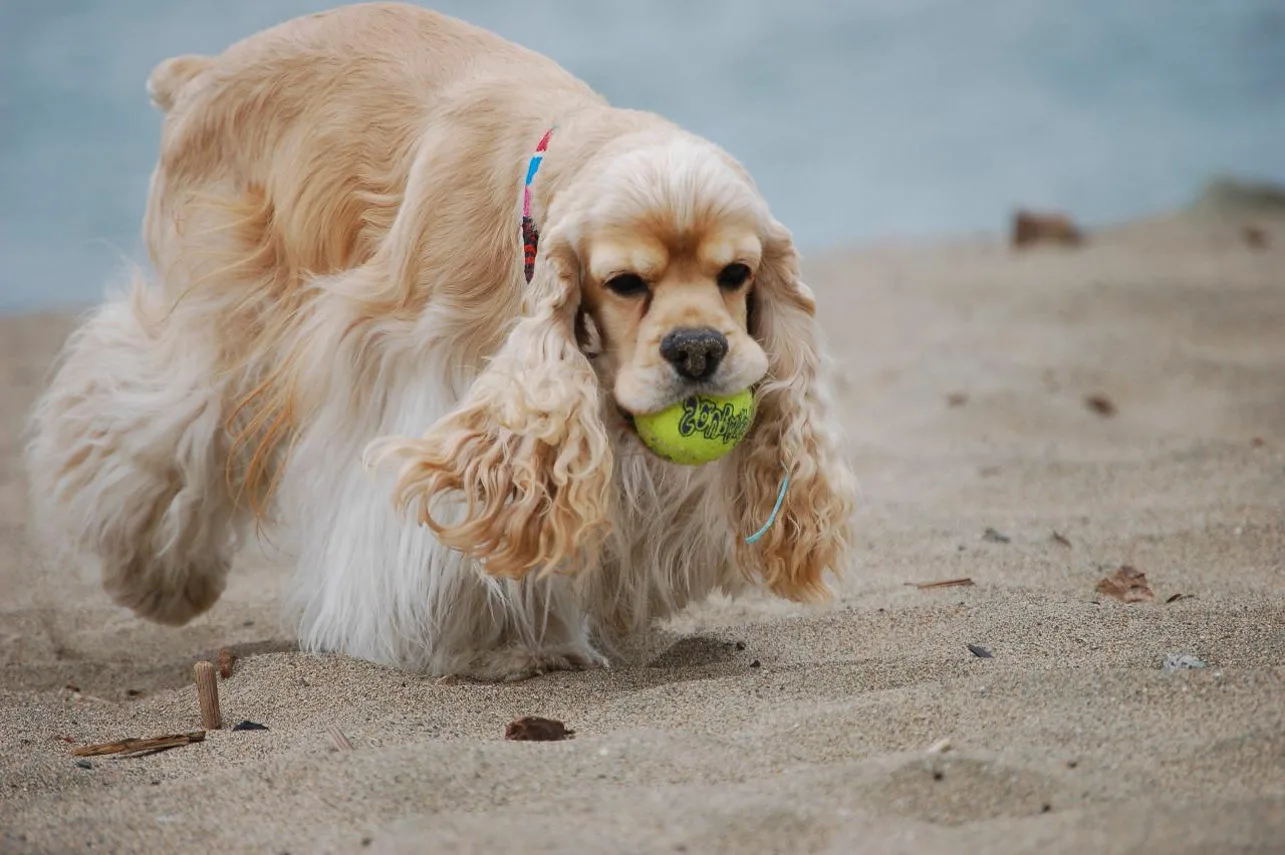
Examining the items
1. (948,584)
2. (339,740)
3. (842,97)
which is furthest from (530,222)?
(842,97)

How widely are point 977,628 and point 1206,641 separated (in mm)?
447

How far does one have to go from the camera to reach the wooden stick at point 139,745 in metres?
2.69

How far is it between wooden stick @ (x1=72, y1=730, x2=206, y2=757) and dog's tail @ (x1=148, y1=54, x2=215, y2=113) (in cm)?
176

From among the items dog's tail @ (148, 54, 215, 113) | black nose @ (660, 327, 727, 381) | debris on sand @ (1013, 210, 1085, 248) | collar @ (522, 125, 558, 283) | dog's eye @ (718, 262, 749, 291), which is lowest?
debris on sand @ (1013, 210, 1085, 248)

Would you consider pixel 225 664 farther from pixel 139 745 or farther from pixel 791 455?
pixel 791 455

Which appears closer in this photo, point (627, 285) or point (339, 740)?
point (339, 740)

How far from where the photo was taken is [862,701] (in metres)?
2.60

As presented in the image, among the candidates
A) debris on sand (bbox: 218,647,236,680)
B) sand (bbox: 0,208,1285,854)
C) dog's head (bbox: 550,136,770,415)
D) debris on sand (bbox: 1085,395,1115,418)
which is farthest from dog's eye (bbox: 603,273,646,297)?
debris on sand (bbox: 1085,395,1115,418)

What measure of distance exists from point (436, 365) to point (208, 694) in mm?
774

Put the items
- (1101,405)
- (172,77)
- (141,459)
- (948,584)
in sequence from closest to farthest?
(948,584) < (141,459) < (172,77) < (1101,405)

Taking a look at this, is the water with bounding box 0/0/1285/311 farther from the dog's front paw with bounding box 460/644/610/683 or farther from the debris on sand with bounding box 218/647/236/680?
the dog's front paw with bounding box 460/644/610/683

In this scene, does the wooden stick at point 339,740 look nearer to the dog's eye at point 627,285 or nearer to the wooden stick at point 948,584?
the dog's eye at point 627,285

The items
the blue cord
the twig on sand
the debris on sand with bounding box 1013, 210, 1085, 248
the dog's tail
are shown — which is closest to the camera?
the blue cord

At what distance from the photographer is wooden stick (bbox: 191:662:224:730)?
111 inches
